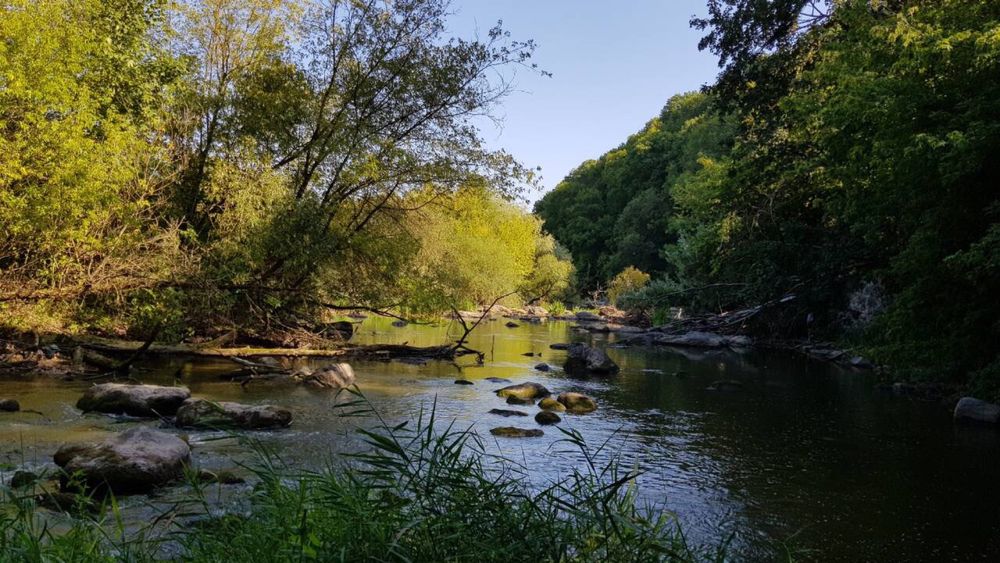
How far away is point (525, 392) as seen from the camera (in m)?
14.8

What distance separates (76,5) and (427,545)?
17.0 meters

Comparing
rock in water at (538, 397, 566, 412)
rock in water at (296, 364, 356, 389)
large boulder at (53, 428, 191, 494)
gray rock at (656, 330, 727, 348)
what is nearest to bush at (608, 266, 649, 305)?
gray rock at (656, 330, 727, 348)

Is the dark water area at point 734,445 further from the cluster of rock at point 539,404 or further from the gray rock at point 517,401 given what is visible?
the gray rock at point 517,401

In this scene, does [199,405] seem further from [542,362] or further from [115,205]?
[542,362]

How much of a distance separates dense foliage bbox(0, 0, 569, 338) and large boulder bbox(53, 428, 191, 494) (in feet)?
21.9

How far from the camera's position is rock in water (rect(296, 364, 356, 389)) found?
15180 mm

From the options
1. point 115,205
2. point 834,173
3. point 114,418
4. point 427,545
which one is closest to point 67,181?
point 115,205

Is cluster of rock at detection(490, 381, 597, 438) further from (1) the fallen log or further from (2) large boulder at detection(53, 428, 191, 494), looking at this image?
(1) the fallen log

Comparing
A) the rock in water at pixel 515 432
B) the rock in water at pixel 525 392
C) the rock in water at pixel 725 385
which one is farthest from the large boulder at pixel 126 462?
the rock in water at pixel 725 385

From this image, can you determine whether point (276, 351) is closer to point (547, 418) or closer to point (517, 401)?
point (517, 401)

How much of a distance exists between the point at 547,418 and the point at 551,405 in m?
1.60

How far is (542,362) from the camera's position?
21.8m

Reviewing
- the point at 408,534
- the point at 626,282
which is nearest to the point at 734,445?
the point at 408,534

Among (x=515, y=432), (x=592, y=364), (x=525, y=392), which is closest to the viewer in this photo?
(x=515, y=432)
